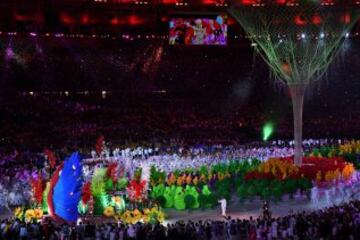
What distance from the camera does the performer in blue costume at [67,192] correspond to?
22.1 meters

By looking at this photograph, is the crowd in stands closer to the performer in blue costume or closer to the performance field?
the performance field

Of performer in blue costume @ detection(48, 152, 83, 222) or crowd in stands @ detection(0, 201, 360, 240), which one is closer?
crowd in stands @ detection(0, 201, 360, 240)

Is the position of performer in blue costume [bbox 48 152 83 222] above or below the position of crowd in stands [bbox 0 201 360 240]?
above

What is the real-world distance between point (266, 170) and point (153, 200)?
611 cm

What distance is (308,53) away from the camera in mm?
32406

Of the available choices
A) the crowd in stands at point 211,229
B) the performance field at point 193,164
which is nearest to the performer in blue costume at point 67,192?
the performance field at point 193,164

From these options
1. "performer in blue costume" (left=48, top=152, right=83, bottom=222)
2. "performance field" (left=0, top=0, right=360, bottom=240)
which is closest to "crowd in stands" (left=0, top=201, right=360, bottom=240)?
"performance field" (left=0, top=0, right=360, bottom=240)

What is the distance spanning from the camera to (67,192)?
72.5ft

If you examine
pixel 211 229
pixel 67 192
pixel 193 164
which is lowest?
pixel 211 229

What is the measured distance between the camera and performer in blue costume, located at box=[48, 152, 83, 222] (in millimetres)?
22109

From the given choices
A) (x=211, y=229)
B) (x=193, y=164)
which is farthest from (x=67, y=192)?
(x=193, y=164)

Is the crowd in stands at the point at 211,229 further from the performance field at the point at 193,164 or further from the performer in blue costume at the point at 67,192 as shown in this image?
the performer in blue costume at the point at 67,192

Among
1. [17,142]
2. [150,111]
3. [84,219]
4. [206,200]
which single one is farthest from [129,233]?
[150,111]

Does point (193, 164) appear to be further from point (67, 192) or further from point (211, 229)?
point (211, 229)
